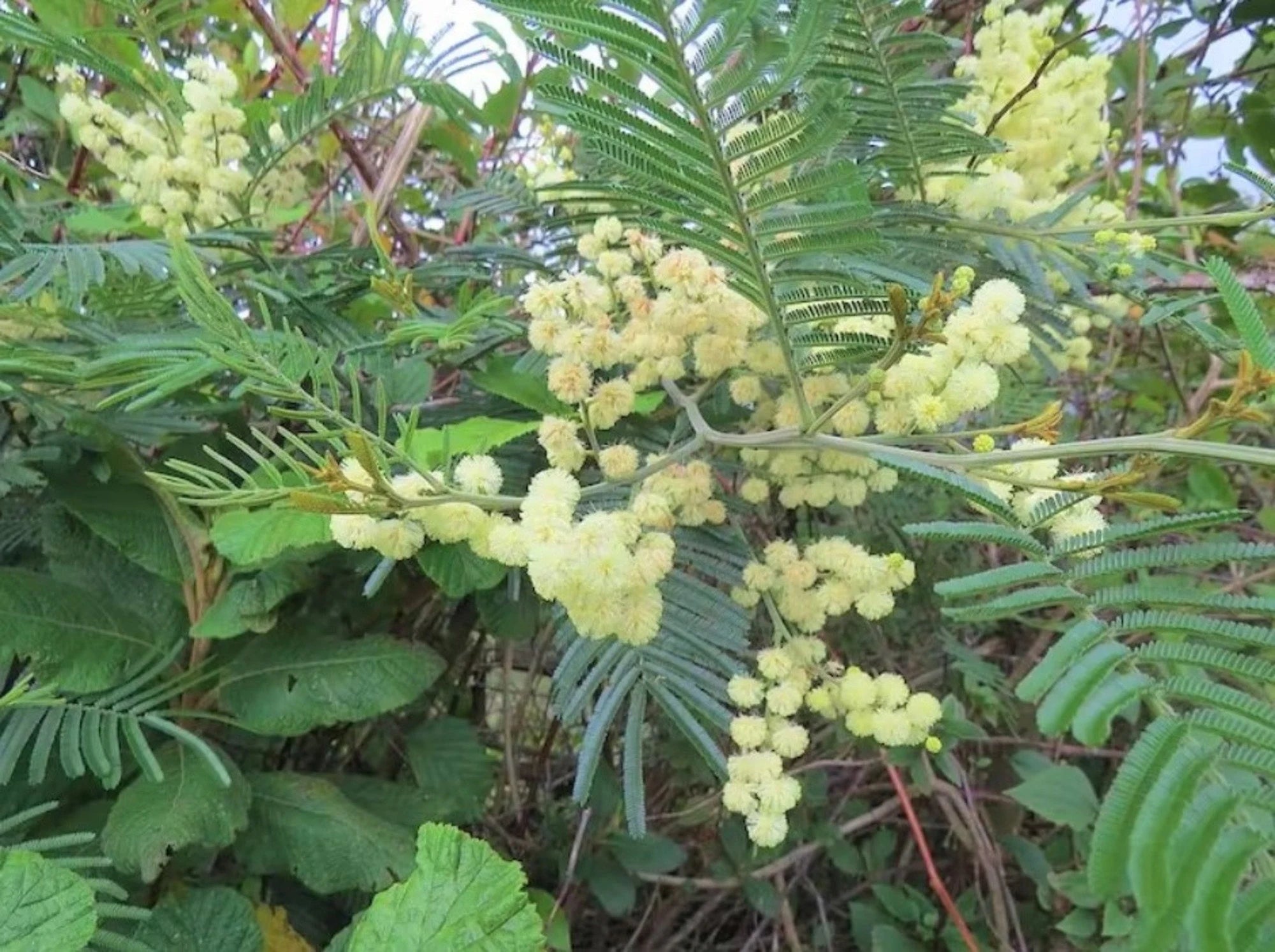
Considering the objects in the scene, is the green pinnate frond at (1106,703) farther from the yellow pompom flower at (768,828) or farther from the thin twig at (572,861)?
the thin twig at (572,861)

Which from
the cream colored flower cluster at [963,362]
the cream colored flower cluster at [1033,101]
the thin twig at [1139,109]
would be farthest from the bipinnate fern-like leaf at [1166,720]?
the thin twig at [1139,109]

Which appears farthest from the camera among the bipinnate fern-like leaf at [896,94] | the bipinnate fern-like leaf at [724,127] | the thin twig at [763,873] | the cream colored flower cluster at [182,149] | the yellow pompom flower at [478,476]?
the thin twig at [763,873]

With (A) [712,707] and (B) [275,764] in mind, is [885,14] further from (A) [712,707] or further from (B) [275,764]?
(B) [275,764]

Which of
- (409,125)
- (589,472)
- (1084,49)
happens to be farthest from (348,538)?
(1084,49)

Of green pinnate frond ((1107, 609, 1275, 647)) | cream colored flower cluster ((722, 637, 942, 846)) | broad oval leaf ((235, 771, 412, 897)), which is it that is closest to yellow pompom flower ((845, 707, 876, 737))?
cream colored flower cluster ((722, 637, 942, 846))

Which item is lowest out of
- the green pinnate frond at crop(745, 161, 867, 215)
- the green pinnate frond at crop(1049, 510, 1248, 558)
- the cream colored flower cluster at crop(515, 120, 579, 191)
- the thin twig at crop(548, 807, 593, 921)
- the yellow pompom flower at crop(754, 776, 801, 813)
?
the thin twig at crop(548, 807, 593, 921)

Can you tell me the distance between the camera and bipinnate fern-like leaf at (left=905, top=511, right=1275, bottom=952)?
0.29 meters

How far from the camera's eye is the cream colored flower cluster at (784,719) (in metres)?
0.56

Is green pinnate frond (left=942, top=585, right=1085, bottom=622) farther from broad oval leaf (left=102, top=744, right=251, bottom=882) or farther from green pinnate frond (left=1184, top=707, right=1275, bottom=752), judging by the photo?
broad oval leaf (left=102, top=744, right=251, bottom=882)

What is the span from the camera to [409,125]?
40.6 inches

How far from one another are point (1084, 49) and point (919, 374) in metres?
0.99

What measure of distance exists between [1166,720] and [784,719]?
31 centimetres

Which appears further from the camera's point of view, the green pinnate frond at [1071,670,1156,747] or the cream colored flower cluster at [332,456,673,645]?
the cream colored flower cluster at [332,456,673,645]

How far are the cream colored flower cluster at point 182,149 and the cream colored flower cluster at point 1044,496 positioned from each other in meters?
0.61
